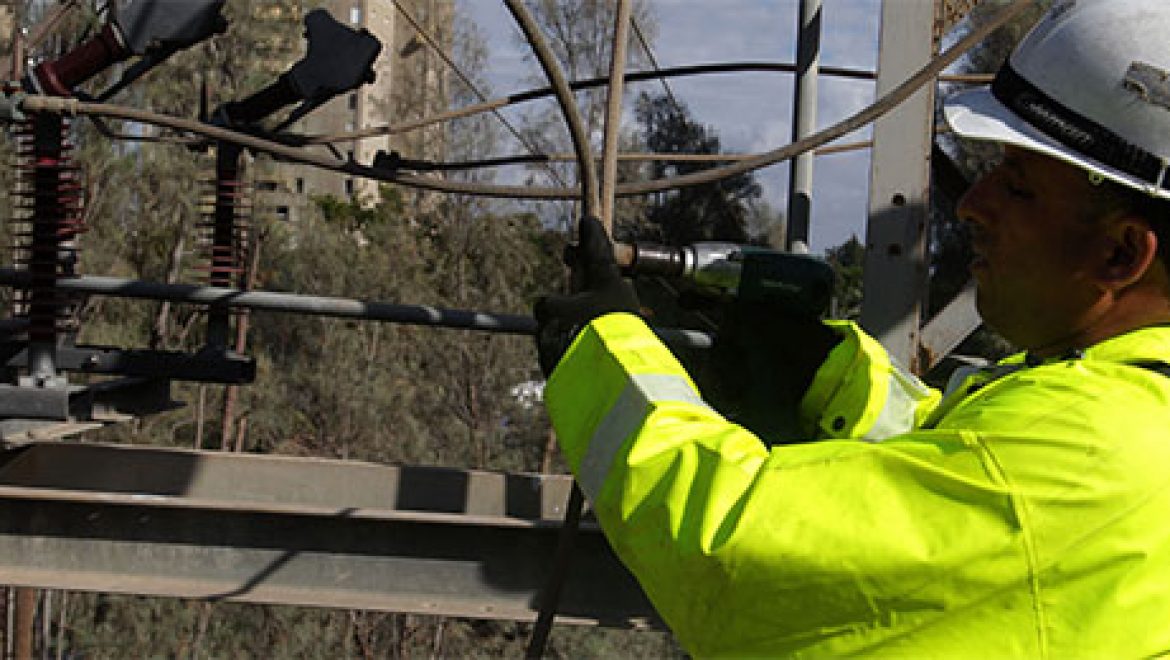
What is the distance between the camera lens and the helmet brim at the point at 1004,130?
1377 mm

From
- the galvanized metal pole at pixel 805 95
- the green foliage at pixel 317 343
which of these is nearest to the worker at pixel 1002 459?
the galvanized metal pole at pixel 805 95

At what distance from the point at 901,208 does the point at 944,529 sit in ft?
6.74

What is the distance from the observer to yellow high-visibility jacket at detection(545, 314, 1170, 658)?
1.20 m

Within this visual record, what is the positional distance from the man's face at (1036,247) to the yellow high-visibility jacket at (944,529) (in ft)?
0.39

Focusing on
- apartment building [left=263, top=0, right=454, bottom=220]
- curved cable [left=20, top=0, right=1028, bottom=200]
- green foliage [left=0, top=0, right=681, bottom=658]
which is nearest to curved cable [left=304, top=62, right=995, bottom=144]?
curved cable [left=20, top=0, right=1028, bottom=200]

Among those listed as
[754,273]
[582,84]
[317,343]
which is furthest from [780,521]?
[317,343]

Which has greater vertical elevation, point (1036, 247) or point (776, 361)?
point (1036, 247)

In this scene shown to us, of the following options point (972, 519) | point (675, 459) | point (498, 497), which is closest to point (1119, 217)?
point (972, 519)

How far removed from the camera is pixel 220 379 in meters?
3.64

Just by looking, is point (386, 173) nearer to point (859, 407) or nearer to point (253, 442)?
point (859, 407)

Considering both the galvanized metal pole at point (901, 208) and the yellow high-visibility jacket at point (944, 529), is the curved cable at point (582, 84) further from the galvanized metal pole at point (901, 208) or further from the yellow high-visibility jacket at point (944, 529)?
the yellow high-visibility jacket at point (944, 529)

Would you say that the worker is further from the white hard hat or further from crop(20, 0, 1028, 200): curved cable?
crop(20, 0, 1028, 200): curved cable

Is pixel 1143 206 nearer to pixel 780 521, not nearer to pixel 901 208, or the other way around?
pixel 780 521

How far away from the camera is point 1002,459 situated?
47.6 inches
